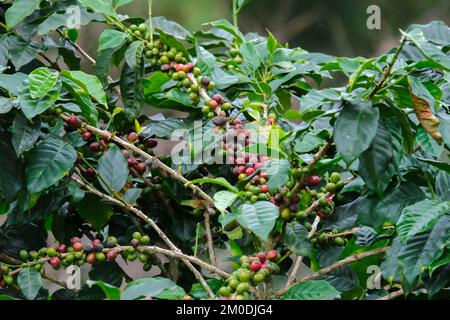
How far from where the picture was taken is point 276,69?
141 cm

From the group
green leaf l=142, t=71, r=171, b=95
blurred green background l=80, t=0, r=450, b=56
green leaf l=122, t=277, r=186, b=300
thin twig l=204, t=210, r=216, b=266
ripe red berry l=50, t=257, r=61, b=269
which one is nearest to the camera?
green leaf l=122, t=277, r=186, b=300

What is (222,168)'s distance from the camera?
1.26m

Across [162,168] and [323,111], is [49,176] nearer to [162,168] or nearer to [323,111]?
[162,168]

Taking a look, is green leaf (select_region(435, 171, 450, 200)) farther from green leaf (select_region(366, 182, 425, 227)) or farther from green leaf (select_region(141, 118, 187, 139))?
green leaf (select_region(141, 118, 187, 139))

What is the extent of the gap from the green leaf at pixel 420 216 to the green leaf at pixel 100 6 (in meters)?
0.60

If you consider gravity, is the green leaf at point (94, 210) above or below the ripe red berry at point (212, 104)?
below

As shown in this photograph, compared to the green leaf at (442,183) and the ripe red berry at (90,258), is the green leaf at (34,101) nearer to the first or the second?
the ripe red berry at (90,258)

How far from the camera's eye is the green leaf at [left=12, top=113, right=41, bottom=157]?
107cm

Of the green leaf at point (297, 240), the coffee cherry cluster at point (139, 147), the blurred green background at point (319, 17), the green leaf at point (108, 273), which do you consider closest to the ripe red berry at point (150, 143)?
the coffee cherry cluster at point (139, 147)

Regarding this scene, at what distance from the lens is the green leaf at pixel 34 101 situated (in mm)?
1039

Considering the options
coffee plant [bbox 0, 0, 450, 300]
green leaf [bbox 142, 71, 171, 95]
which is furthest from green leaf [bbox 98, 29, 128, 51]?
green leaf [bbox 142, 71, 171, 95]

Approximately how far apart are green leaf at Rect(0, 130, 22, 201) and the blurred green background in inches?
168

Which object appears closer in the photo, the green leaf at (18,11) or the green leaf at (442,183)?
the green leaf at (442,183)
